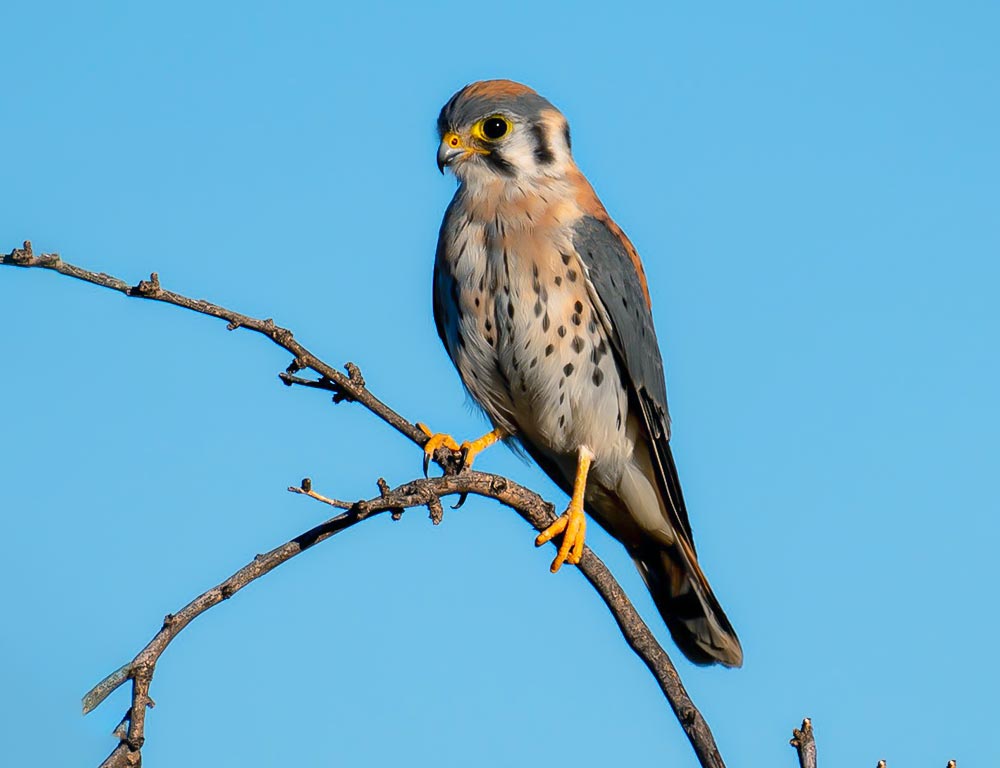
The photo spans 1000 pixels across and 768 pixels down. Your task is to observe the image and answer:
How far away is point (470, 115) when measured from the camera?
15.9 feet

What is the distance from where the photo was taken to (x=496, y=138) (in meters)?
4.85

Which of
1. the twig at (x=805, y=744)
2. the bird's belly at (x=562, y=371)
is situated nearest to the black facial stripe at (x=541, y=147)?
the bird's belly at (x=562, y=371)

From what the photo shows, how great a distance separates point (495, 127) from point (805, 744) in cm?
289

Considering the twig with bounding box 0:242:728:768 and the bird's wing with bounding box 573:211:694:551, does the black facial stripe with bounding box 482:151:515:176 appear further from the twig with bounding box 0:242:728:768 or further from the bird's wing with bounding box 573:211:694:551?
the twig with bounding box 0:242:728:768

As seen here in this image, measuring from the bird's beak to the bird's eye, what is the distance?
95mm

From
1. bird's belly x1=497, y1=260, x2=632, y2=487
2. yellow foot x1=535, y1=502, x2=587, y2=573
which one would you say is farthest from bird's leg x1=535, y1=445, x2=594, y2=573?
bird's belly x1=497, y1=260, x2=632, y2=487

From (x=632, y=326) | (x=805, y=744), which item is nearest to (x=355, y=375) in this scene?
(x=805, y=744)

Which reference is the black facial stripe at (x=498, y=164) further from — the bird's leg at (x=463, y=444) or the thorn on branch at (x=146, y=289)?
the thorn on branch at (x=146, y=289)

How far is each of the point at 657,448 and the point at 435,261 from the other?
1.07 metres

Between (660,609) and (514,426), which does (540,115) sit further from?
(660,609)

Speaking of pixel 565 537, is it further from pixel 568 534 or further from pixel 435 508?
pixel 435 508

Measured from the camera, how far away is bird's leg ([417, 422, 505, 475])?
3920mm

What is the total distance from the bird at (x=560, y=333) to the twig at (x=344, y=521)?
0.79m

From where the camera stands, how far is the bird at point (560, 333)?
458 centimetres
